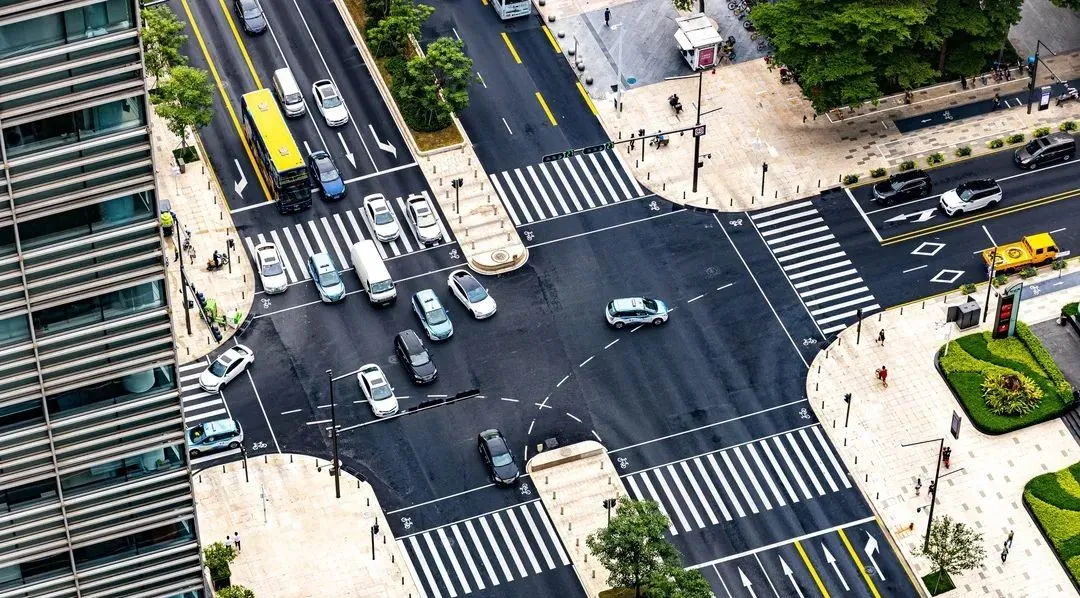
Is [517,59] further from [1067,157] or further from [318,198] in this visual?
[1067,157]

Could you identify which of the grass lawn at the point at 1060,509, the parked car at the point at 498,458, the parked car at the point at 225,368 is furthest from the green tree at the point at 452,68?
the grass lawn at the point at 1060,509

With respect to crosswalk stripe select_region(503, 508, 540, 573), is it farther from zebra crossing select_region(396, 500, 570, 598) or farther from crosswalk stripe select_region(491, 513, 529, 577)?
crosswalk stripe select_region(491, 513, 529, 577)

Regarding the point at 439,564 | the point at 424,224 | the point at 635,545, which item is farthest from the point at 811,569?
the point at 424,224

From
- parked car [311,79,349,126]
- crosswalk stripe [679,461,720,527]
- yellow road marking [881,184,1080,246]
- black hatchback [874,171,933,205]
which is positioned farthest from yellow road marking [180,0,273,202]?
yellow road marking [881,184,1080,246]

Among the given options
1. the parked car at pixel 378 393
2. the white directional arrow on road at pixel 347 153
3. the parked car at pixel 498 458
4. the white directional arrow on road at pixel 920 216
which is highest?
the white directional arrow on road at pixel 347 153

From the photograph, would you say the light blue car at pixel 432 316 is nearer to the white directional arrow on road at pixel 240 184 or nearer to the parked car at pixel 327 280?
the parked car at pixel 327 280

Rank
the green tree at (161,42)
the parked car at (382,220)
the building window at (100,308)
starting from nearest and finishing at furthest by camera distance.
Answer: the building window at (100,308)
the parked car at (382,220)
the green tree at (161,42)

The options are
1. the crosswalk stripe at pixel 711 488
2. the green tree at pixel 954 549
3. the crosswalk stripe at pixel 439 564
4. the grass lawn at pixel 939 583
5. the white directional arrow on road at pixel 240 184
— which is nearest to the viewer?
the green tree at pixel 954 549
